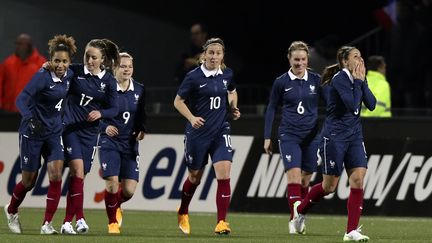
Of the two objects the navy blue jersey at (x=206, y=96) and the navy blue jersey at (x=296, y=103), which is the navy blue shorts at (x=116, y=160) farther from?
the navy blue jersey at (x=296, y=103)

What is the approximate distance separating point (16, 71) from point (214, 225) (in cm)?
540

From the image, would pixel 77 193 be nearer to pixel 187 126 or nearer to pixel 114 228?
pixel 114 228

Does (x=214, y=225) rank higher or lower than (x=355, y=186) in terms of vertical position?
lower

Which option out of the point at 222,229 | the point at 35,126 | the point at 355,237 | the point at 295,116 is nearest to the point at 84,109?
the point at 35,126

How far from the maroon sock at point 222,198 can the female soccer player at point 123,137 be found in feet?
3.70

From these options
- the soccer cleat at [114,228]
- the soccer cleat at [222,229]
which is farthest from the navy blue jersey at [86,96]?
the soccer cleat at [222,229]

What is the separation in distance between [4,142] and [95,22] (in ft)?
13.9

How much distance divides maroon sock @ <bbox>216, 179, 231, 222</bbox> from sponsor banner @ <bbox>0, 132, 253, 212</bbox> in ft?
14.7

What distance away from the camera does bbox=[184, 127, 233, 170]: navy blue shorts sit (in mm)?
16078

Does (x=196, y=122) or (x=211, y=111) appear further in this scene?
(x=211, y=111)

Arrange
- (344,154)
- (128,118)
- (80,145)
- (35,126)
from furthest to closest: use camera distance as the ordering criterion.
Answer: (128,118) → (80,145) → (35,126) → (344,154)

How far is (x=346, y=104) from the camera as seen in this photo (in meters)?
14.7

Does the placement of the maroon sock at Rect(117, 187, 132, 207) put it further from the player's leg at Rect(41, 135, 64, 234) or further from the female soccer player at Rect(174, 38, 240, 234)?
the player's leg at Rect(41, 135, 64, 234)

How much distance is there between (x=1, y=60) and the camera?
77.4 feet
